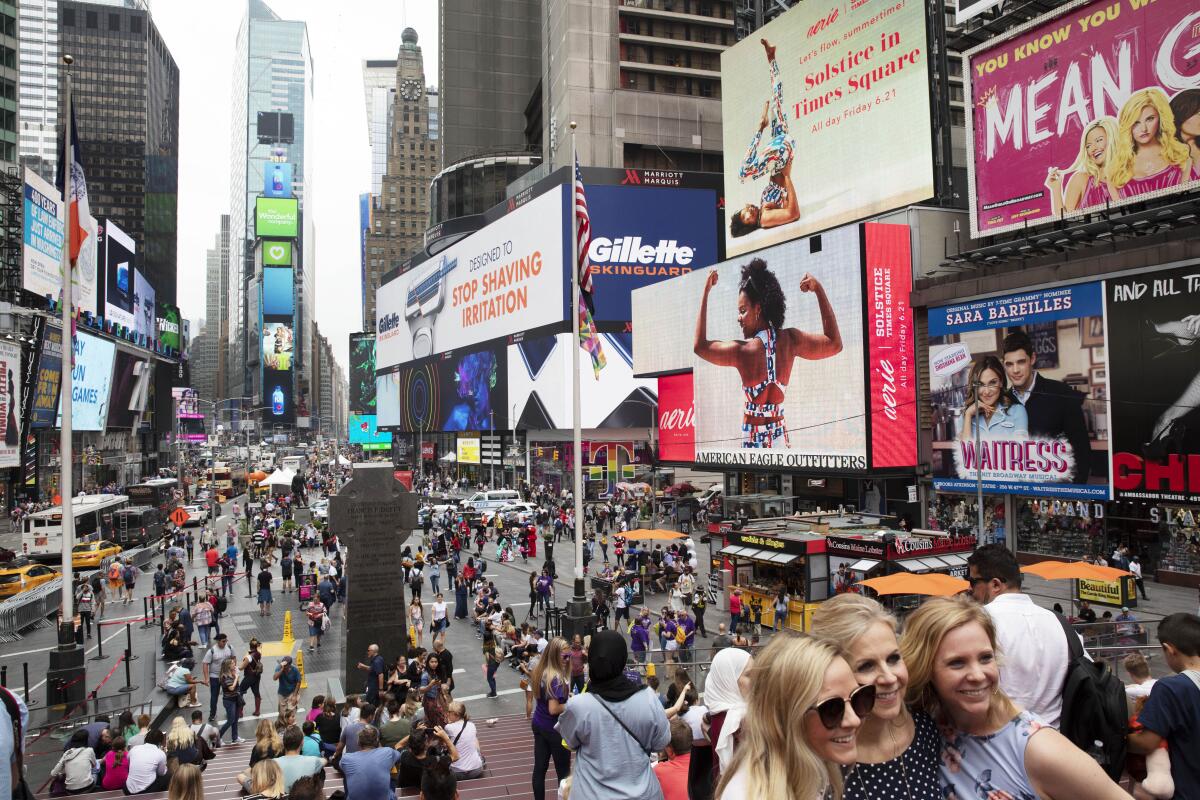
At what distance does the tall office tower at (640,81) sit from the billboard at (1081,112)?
1931 inches

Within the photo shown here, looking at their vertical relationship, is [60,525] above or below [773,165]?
below

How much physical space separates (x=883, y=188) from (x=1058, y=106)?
962cm

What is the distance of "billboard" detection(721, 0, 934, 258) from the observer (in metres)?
37.5

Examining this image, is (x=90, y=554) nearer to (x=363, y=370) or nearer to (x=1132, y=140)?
(x=1132, y=140)

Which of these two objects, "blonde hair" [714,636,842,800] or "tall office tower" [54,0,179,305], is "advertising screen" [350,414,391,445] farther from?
"blonde hair" [714,636,842,800]

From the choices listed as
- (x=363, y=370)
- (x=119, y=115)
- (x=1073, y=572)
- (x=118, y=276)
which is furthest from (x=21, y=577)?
(x=119, y=115)

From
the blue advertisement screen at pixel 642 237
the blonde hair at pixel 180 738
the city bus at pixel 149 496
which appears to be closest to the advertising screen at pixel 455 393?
the blue advertisement screen at pixel 642 237

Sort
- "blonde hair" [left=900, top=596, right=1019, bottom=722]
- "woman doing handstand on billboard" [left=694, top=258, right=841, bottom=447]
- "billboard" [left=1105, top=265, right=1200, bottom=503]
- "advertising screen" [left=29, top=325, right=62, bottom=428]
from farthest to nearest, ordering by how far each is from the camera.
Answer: "advertising screen" [left=29, top=325, right=62, bottom=428]
"woman doing handstand on billboard" [left=694, top=258, right=841, bottom=447]
"billboard" [left=1105, top=265, right=1200, bottom=503]
"blonde hair" [left=900, top=596, right=1019, bottom=722]

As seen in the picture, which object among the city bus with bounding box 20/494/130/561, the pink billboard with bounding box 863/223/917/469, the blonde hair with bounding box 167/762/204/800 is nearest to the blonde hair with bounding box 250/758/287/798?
the blonde hair with bounding box 167/762/204/800

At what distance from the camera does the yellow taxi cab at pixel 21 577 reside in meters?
26.4

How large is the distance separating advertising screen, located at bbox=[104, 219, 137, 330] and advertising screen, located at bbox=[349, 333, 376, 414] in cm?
6760

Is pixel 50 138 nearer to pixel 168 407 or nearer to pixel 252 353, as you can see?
pixel 252 353

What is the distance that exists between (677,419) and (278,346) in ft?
475

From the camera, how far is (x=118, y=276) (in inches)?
2800
